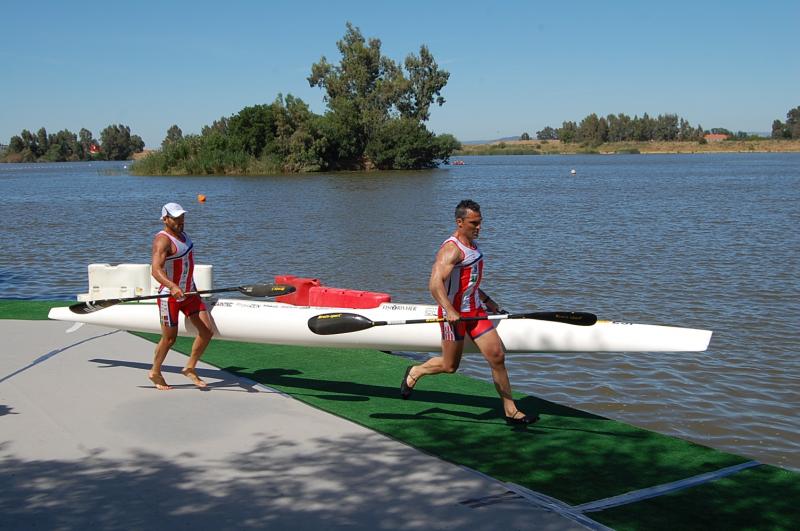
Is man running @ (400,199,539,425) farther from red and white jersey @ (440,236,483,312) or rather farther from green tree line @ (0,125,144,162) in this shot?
green tree line @ (0,125,144,162)

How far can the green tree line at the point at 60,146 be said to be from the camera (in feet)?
614

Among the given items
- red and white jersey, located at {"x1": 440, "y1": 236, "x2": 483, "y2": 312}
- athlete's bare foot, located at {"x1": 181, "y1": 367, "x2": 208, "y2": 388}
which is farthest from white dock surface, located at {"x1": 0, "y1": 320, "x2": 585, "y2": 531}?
red and white jersey, located at {"x1": 440, "y1": 236, "x2": 483, "y2": 312}

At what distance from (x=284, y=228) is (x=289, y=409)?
897 inches

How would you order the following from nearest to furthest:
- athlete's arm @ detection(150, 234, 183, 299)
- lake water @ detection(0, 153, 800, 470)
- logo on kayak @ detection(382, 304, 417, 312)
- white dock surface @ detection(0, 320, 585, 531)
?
white dock surface @ detection(0, 320, 585, 531), athlete's arm @ detection(150, 234, 183, 299), logo on kayak @ detection(382, 304, 417, 312), lake water @ detection(0, 153, 800, 470)

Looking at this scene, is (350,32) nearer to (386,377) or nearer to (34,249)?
(34,249)

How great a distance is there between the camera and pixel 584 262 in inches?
766

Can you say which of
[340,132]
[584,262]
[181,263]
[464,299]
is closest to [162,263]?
[181,263]

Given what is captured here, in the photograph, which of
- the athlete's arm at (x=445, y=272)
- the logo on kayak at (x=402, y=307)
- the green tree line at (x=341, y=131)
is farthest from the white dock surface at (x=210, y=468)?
the green tree line at (x=341, y=131)

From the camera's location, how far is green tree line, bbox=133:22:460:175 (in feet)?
244

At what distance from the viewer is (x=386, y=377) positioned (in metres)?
7.95

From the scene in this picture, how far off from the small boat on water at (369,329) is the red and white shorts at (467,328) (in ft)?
2.01

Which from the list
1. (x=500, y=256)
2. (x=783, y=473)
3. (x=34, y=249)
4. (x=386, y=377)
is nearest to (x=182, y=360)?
(x=386, y=377)

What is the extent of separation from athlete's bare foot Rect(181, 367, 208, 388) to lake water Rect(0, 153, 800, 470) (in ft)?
11.6

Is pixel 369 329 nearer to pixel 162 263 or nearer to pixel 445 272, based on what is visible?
pixel 445 272
